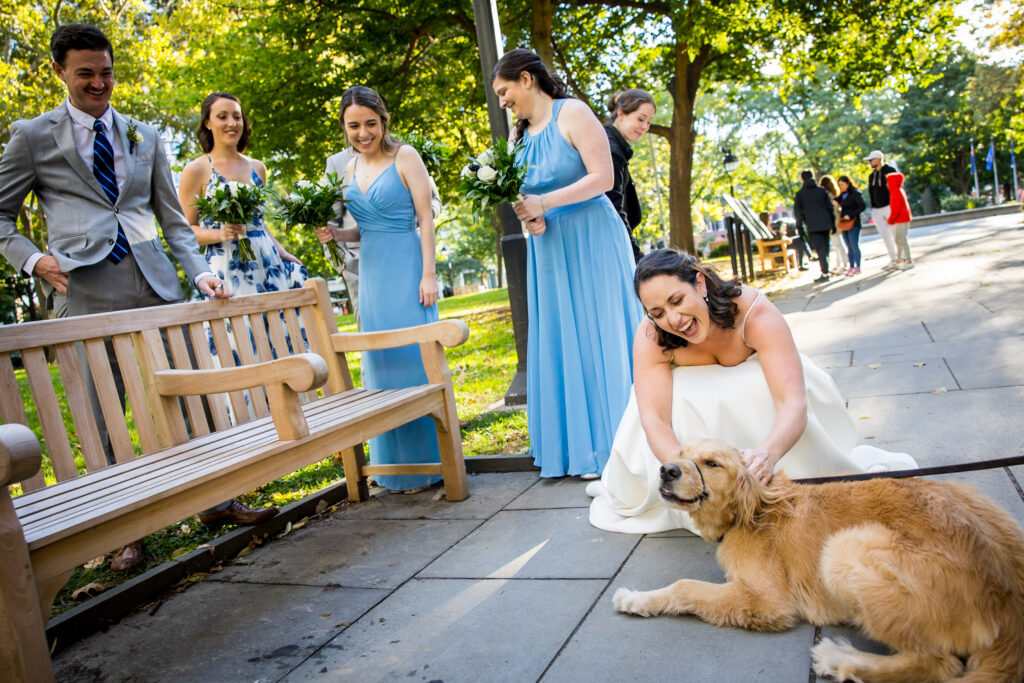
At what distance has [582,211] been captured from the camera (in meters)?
4.76

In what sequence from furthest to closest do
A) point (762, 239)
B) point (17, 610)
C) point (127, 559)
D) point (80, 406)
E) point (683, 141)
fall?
1. point (762, 239)
2. point (683, 141)
3. point (127, 559)
4. point (80, 406)
5. point (17, 610)

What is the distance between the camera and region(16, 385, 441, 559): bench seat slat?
259 cm

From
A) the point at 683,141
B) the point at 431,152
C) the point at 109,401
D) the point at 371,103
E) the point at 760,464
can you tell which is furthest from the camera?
the point at 683,141

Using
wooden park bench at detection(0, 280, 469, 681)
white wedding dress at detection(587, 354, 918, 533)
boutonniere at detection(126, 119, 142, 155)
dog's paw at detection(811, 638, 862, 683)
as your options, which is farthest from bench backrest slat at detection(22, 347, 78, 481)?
dog's paw at detection(811, 638, 862, 683)

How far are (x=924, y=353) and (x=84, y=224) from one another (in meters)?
6.69

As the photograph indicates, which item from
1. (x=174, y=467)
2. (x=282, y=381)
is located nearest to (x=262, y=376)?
(x=282, y=381)

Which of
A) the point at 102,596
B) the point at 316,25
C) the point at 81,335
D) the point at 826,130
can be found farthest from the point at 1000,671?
the point at 826,130

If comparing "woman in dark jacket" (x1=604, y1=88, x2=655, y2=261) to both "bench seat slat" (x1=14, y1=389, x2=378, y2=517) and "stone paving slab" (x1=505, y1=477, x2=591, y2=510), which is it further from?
"bench seat slat" (x1=14, y1=389, x2=378, y2=517)

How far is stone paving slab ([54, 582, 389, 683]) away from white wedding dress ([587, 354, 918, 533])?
1253 millimetres

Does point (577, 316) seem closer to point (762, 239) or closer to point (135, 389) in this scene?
point (135, 389)

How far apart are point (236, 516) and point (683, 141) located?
47.9ft

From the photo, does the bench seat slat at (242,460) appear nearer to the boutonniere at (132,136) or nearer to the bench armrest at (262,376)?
the bench armrest at (262,376)

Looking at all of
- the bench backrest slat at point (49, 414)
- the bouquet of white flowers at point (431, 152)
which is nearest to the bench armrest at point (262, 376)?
the bench backrest slat at point (49, 414)

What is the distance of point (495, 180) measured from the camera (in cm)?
449
